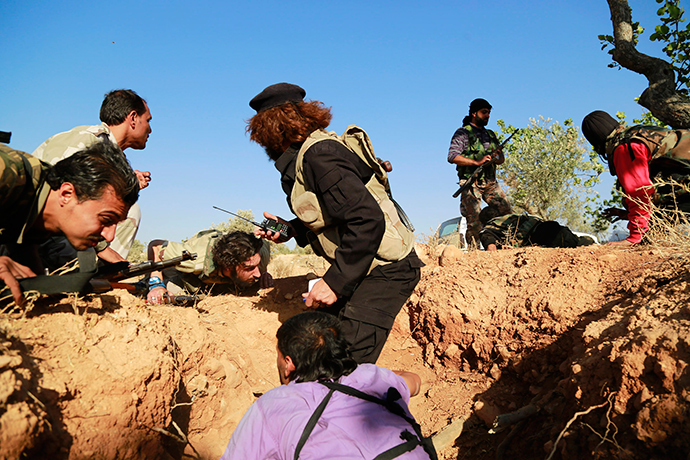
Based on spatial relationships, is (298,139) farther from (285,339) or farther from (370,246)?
(285,339)

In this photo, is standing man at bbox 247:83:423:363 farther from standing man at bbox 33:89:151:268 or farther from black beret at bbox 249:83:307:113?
standing man at bbox 33:89:151:268

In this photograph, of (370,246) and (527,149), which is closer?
(370,246)

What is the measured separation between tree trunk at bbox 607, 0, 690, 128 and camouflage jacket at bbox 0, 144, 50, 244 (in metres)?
6.59

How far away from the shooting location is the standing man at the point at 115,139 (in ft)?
9.00

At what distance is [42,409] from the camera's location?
1.33 metres

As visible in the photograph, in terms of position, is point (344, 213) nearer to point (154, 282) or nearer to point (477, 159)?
point (154, 282)

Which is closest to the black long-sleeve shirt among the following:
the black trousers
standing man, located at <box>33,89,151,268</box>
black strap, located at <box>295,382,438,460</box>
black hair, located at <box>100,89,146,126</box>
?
the black trousers

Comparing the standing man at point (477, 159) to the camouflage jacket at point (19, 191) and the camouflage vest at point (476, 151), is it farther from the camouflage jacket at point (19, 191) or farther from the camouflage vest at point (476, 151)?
the camouflage jacket at point (19, 191)

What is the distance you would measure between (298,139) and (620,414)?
82.3 inches

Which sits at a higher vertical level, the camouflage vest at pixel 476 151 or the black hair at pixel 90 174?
the camouflage vest at pixel 476 151

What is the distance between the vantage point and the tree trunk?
17.0 ft

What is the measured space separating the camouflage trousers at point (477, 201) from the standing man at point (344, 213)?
3.74 metres

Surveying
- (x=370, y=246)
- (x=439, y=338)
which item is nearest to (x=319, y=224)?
(x=370, y=246)

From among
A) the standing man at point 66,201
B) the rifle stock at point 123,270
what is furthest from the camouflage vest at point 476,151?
the standing man at point 66,201
